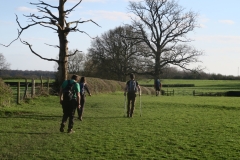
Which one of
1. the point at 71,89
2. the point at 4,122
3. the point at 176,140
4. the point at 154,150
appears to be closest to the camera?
the point at 154,150

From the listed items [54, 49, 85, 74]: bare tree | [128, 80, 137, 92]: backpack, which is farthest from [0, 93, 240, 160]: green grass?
[54, 49, 85, 74]: bare tree

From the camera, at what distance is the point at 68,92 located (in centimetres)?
1194

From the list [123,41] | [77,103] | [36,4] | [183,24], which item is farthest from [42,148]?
[123,41]

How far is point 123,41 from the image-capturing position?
194ft

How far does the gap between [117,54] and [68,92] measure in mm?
48461

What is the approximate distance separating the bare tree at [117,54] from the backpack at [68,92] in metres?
43.0

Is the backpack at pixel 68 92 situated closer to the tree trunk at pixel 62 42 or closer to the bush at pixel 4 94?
the tree trunk at pixel 62 42

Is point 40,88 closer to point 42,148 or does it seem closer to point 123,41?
point 42,148

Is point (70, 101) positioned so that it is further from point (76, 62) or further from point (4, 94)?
point (76, 62)

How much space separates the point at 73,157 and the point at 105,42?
179 feet

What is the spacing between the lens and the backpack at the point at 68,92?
468 inches

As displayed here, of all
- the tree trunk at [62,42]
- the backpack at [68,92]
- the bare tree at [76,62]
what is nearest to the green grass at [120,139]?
the backpack at [68,92]

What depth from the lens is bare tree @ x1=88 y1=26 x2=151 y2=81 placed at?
57500mm

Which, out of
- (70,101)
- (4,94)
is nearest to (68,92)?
(70,101)
